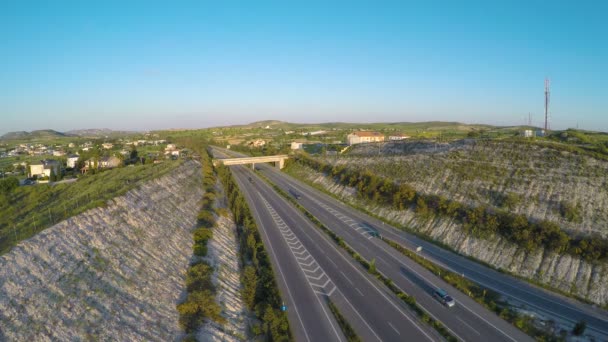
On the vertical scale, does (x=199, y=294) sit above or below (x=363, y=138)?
below

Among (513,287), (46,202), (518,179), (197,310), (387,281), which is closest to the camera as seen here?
(197,310)

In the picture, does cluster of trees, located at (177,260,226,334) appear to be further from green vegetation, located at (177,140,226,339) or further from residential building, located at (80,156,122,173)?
residential building, located at (80,156,122,173)

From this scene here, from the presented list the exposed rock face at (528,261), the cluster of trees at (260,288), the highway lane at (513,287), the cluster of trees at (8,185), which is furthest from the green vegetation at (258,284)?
the cluster of trees at (8,185)

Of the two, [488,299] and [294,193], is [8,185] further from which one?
[488,299]

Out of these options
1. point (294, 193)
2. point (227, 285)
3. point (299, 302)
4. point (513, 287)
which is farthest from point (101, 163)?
point (513, 287)

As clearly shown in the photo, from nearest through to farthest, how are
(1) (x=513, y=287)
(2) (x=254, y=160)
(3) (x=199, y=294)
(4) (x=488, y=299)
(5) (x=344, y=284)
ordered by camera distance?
1. (3) (x=199, y=294)
2. (4) (x=488, y=299)
3. (1) (x=513, y=287)
4. (5) (x=344, y=284)
5. (2) (x=254, y=160)

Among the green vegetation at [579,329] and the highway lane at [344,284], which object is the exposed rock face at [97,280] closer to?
the highway lane at [344,284]
